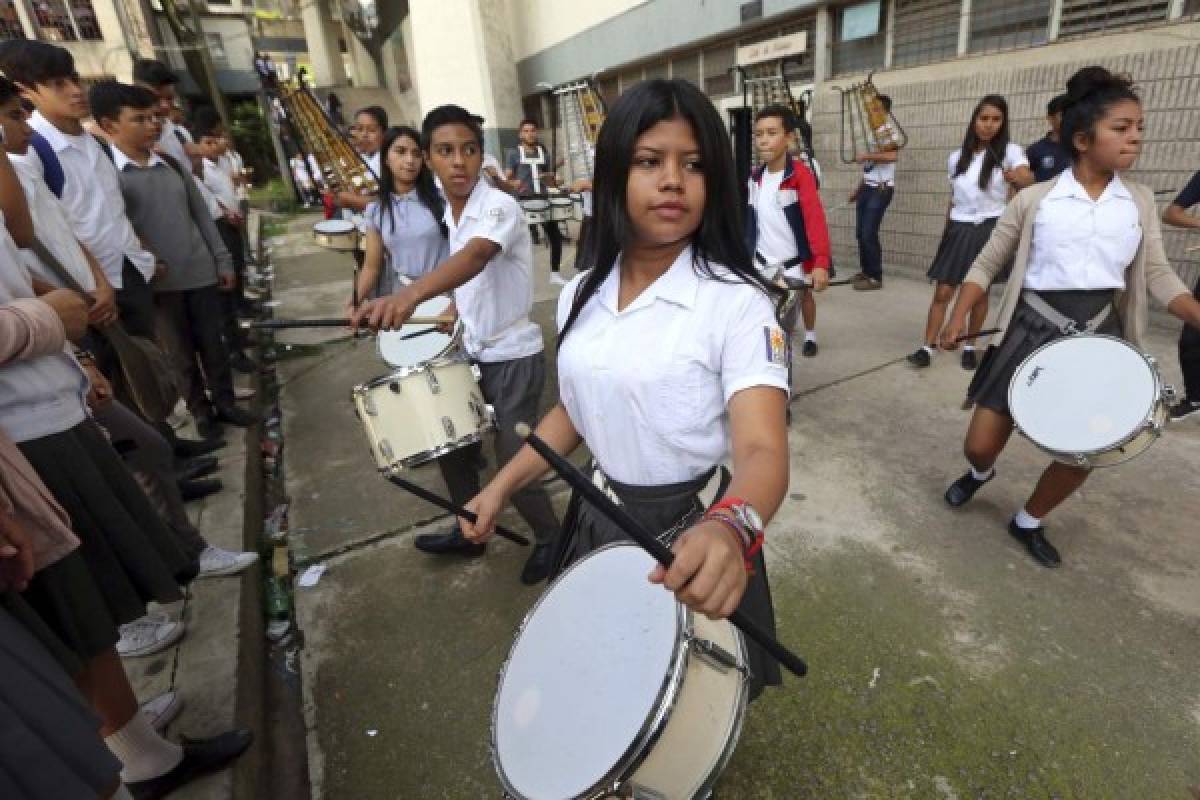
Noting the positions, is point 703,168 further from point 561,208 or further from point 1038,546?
point 561,208

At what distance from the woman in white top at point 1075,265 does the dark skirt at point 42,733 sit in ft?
10.0

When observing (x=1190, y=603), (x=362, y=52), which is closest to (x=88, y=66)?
(x=362, y=52)

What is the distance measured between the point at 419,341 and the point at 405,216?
933 millimetres

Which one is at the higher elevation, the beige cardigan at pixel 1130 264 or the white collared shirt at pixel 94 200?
the white collared shirt at pixel 94 200

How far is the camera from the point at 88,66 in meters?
17.2

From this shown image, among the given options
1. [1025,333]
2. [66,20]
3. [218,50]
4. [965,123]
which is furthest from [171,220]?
[218,50]

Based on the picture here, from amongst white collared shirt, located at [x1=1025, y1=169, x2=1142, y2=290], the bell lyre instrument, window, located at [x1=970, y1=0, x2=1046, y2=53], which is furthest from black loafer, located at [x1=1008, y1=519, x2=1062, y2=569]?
window, located at [x1=970, y1=0, x2=1046, y2=53]

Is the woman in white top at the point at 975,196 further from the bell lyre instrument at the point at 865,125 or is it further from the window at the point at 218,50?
the window at the point at 218,50

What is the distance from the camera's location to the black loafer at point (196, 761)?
5.57 feet

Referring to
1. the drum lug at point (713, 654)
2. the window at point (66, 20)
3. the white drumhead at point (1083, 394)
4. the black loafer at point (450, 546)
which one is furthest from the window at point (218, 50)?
the drum lug at point (713, 654)

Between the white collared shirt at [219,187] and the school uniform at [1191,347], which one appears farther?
the white collared shirt at [219,187]

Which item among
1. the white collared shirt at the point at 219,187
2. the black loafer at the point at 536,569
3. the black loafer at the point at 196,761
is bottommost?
the black loafer at the point at 536,569

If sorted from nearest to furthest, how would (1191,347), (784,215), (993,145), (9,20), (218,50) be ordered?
(1191,347)
(784,215)
(993,145)
(9,20)
(218,50)

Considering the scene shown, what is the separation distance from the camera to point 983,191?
4457mm
